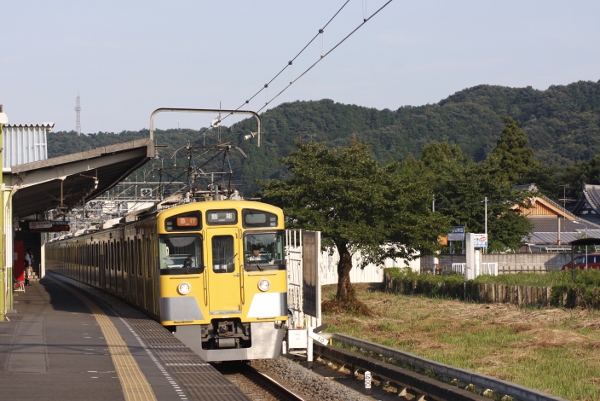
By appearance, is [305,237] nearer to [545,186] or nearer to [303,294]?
[303,294]

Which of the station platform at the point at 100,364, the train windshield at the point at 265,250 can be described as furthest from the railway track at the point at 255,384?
the train windshield at the point at 265,250

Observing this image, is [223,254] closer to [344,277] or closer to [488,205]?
[344,277]

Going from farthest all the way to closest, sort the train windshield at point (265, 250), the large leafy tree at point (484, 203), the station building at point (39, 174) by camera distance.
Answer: the large leafy tree at point (484, 203) < the station building at point (39, 174) < the train windshield at point (265, 250)

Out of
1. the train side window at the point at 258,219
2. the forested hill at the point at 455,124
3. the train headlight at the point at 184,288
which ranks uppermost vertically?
the forested hill at the point at 455,124

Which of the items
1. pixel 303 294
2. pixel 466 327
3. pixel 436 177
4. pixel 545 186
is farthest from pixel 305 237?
pixel 545 186

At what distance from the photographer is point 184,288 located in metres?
13.6

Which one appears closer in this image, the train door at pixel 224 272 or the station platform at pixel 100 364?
the station platform at pixel 100 364

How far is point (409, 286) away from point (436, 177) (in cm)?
2152

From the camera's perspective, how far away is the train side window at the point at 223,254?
13.8 meters

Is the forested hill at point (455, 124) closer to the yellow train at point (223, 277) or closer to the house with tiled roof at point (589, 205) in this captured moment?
the house with tiled roof at point (589, 205)

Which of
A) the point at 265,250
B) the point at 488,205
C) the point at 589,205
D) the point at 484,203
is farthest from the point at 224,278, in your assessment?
the point at 589,205

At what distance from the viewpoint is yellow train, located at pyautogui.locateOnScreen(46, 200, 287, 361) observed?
537 inches

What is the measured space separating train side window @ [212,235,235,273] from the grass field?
3954 mm

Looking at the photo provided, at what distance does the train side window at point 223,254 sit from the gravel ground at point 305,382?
1993 mm
